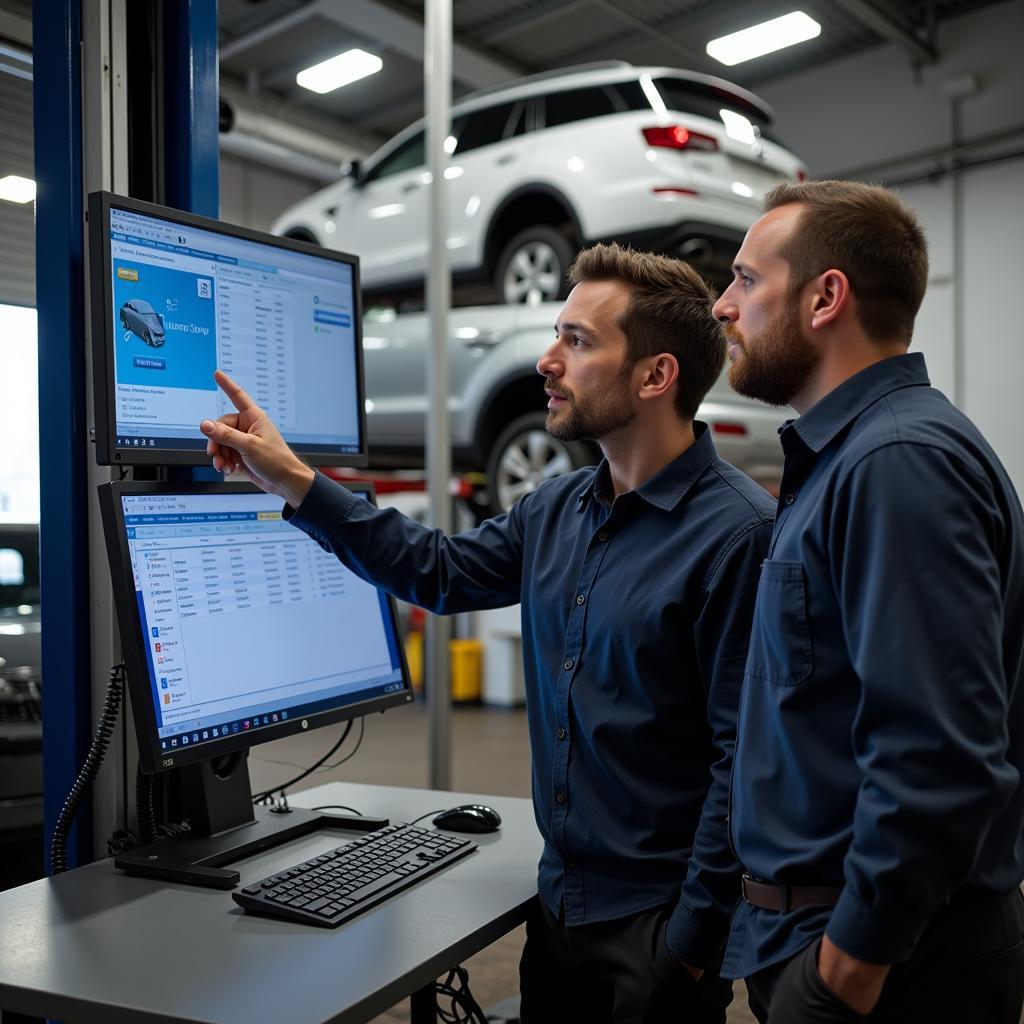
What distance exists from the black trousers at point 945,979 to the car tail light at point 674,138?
404 cm

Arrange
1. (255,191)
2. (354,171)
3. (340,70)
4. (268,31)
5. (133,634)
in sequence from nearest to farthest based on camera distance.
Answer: (133,634) → (354,171) → (268,31) → (340,70) → (255,191)

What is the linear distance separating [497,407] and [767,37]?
183 inches

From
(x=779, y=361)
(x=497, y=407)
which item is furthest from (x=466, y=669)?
(x=779, y=361)

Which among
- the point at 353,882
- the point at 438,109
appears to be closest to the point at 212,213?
the point at 353,882

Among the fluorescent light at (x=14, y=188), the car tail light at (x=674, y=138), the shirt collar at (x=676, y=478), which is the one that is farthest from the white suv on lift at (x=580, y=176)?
the shirt collar at (x=676, y=478)

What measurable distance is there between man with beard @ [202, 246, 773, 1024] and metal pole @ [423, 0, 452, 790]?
173cm

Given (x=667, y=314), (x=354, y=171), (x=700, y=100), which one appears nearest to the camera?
(x=667, y=314)

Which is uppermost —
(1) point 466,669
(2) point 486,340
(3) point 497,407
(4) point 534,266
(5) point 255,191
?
(5) point 255,191

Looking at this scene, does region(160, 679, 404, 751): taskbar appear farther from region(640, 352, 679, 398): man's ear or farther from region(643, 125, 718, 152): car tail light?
region(643, 125, 718, 152): car tail light

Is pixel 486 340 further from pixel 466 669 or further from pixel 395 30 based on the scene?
pixel 395 30

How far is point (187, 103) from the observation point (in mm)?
1828

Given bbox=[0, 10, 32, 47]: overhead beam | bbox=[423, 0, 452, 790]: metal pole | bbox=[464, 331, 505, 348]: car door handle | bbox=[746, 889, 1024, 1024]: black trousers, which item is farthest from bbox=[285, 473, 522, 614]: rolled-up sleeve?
bbox=[464, 331, 505, 348]: car door handle

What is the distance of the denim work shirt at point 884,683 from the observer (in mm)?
1017

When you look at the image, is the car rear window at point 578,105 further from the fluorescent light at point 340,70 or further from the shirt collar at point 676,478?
the fluorescent light at point 340,70
